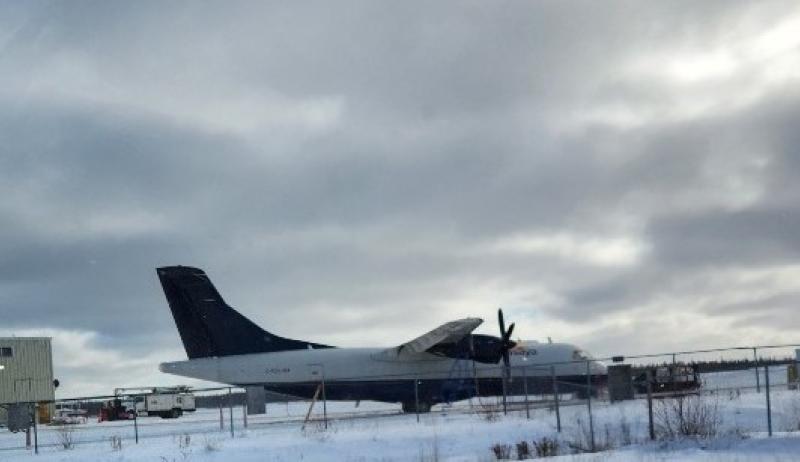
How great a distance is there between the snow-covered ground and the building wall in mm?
28536

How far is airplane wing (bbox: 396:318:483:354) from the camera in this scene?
38.2 metres

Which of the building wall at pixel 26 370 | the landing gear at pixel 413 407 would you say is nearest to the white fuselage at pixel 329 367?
the landing gear at pixel 413 407

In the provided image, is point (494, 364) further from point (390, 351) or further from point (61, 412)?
point (61, 412)

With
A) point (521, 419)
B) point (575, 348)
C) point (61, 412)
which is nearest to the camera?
point (521, 419)

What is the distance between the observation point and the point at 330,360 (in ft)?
131

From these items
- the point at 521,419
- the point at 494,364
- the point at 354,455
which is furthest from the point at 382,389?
the point at 354,455

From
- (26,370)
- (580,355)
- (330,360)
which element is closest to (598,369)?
(580,355)

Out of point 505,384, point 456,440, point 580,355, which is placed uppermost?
point 580,355

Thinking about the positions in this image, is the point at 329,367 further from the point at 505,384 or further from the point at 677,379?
the point at 677,379

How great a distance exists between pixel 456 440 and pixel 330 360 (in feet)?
46.1

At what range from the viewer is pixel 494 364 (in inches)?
1639

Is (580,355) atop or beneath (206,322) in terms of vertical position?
beneath

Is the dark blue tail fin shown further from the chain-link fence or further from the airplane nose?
the airplane nose

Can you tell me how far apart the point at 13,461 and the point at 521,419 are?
16.6 meters
